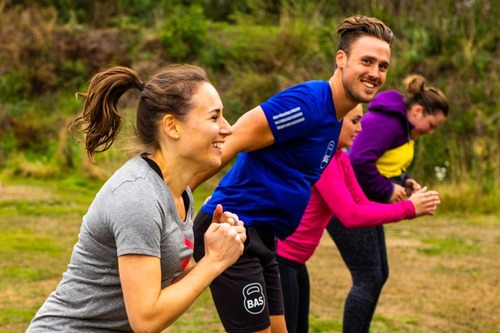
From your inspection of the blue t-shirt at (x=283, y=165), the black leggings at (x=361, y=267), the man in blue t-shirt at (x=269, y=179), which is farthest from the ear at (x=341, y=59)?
the black leggings at (x=361, y=267)

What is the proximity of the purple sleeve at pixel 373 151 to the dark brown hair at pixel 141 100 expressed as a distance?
275cm

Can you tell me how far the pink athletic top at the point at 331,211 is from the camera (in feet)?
16.4

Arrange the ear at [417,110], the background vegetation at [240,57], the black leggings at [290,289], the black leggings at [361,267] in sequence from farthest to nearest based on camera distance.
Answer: the background vegetation at [240,57] → the ear at [417,110] → the black leggings at [361,267] → the black leggings at [290,289]

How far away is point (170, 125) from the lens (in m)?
3.06

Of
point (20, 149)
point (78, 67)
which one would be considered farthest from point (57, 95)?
point (20, 149)

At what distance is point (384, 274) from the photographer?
5824mm

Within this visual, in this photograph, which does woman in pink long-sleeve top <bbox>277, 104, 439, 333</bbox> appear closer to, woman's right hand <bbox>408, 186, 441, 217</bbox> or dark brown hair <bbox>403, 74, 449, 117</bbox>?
woman's right hand <bbox>408, 186, 441, 217</bbox>

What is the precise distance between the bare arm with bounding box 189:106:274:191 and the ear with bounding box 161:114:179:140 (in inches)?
39.7

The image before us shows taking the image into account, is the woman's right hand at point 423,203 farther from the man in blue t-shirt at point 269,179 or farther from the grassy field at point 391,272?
the grassy field at point 391,272

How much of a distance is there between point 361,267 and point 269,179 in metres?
1.74

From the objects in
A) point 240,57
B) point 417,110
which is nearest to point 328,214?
point 417,110

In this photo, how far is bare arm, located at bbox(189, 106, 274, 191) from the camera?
4.08 metres

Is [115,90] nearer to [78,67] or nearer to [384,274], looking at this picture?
[384,274]

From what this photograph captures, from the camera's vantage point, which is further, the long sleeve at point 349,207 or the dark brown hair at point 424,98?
the dark brown hair at point 424,98
